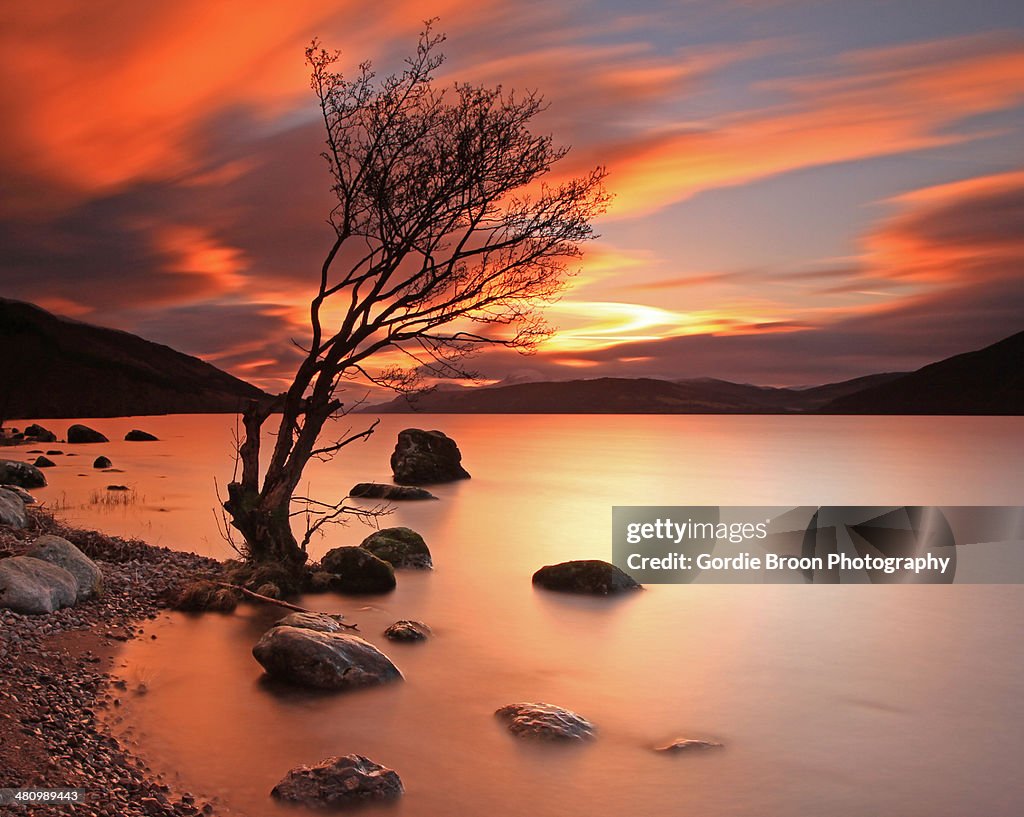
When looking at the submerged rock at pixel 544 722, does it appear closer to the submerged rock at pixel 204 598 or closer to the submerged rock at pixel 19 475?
the submerged rock at pixel 204 598

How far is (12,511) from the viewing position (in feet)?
56.4

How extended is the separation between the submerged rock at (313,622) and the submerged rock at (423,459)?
91.3ft

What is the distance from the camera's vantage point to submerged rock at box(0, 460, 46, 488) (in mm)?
30723

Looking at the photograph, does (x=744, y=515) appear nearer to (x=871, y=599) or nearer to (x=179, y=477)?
(x=871, y=599)

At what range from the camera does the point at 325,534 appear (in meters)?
24.3

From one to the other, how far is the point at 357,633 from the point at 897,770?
8.33 m

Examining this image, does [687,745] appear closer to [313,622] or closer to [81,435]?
[313,622]

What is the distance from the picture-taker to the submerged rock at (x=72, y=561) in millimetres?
12836

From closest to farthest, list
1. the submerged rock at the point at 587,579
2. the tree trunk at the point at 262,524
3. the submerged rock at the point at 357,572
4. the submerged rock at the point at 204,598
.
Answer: the submerged rock at the point at 204,598, the tree trunk at the point at 262,524, the submerged rock at the point at 357,572, the submerged rock at the point at 587,579

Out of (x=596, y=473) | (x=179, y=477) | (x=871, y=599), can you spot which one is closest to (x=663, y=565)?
(x=871, y=599)

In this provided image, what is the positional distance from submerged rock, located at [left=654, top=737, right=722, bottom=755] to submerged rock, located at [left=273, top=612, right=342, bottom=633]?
5.48 m

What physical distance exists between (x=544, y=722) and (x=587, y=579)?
8.21 meters

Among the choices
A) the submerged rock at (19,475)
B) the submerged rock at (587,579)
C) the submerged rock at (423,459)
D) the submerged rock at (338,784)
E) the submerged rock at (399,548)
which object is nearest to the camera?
the submerged rock at (338,784)

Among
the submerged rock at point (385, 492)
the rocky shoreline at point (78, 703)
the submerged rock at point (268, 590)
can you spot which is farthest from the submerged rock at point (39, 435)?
the submerged rock at point (268, 590)
